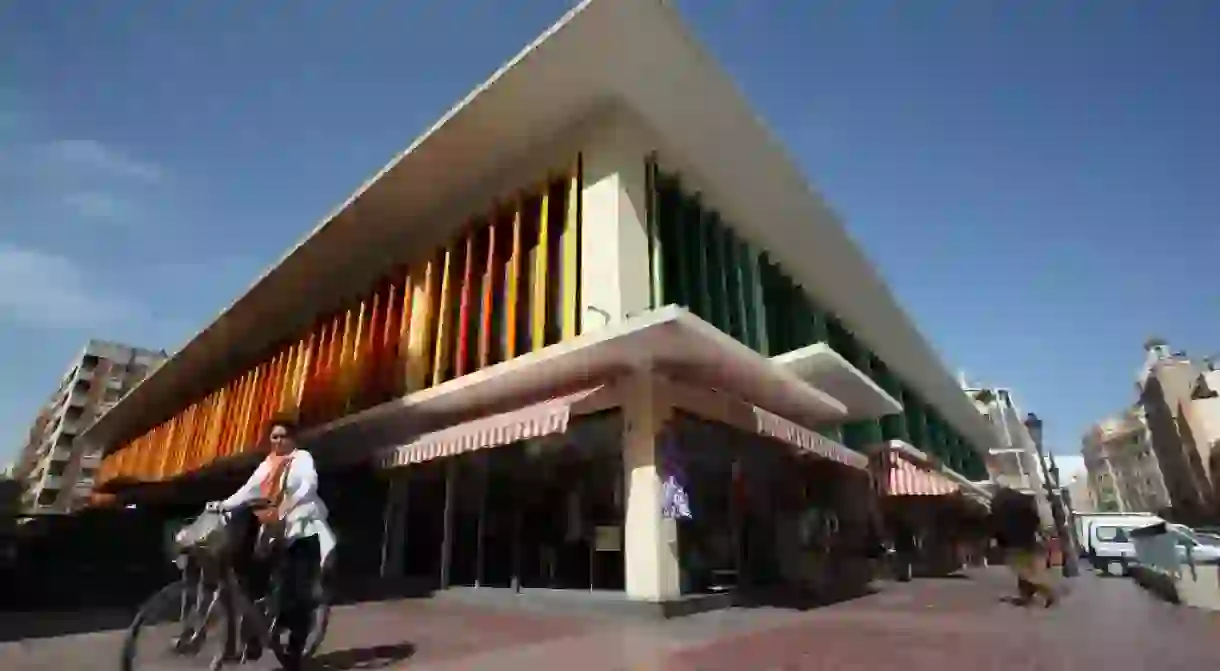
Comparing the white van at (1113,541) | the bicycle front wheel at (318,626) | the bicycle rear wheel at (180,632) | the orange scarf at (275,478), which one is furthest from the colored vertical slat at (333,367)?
the white van at (1113,541)

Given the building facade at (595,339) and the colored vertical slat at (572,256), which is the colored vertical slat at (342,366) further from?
the colored vertical slat at (572,256)

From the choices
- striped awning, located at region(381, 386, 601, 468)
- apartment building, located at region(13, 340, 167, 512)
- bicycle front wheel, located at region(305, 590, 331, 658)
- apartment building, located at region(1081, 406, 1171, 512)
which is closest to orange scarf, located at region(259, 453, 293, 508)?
bicycle front wheel, located at region(305, 590, 331, 658)

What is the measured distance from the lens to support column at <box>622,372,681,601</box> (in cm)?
701

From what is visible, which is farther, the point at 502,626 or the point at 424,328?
the point at 424,328

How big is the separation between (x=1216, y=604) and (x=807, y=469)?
5.72 meters

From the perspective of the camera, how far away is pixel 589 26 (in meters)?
7.89

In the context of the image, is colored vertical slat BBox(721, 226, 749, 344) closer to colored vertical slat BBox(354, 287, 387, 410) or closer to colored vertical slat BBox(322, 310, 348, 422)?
colored vertical slat BBox(354, 287, 387, 410)

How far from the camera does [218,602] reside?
3.70 metres

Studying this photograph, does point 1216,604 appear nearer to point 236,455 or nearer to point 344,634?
point 344,634

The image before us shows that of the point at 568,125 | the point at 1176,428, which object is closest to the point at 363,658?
the point at 568,125

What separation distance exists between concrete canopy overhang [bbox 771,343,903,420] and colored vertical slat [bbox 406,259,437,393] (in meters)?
6.49

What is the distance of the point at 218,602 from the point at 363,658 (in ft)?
4.18

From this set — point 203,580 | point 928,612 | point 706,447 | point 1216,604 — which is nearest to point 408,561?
point 706,447

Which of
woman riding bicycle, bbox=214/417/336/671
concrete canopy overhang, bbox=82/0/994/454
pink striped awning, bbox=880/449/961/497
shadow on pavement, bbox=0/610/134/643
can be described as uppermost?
concrete canopy overhang, bbox=82/0/994/454
